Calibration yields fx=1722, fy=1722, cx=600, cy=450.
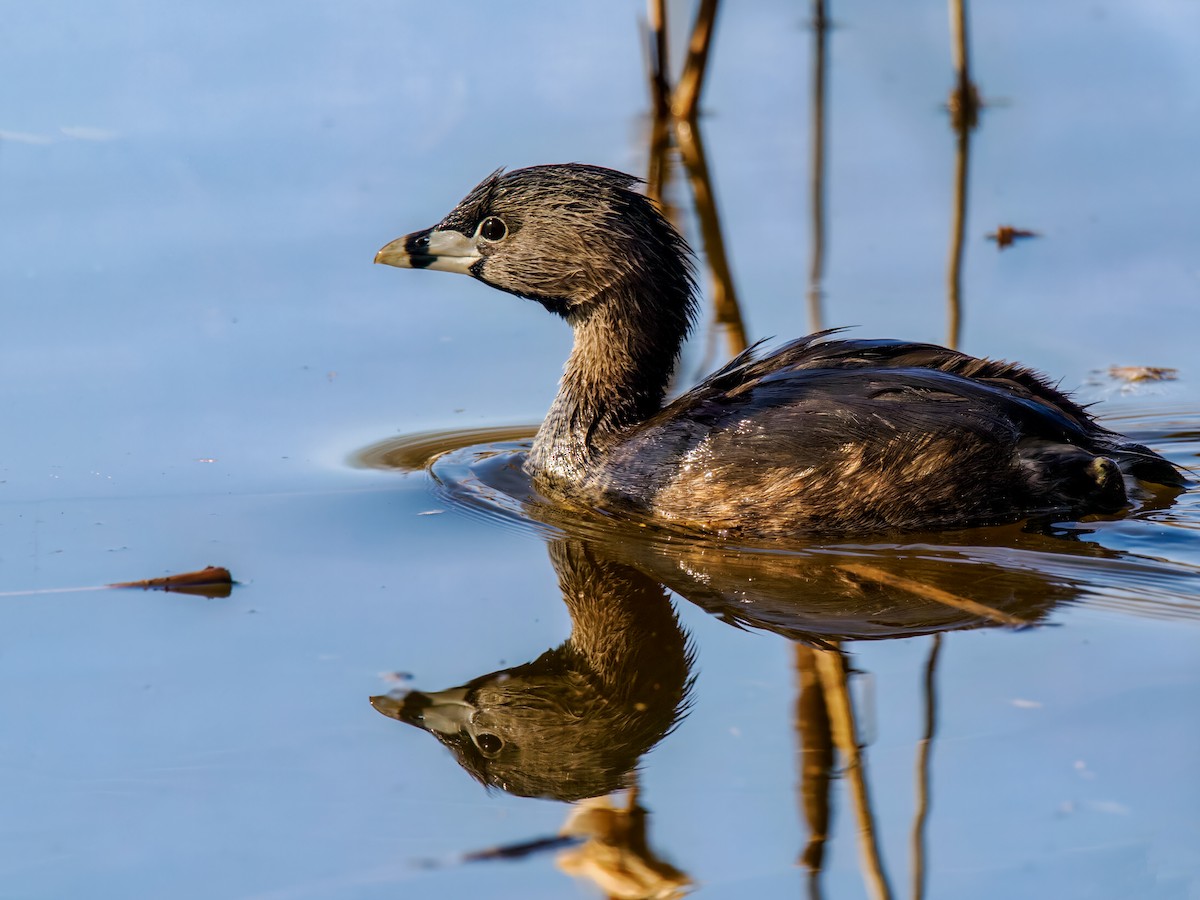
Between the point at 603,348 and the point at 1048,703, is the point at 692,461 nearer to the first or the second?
the point at 603,348

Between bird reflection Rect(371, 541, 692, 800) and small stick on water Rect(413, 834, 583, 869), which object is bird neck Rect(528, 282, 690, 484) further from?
small stick on water Rect(413, 834, 583, 869)

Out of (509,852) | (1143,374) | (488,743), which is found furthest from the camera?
(1143,374)

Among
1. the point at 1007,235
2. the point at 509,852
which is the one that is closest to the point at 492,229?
Result: the point at 1007,235

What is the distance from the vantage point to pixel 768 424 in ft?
21.4

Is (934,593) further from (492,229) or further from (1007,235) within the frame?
(1007,235)

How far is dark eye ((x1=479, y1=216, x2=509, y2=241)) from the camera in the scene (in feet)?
24.9

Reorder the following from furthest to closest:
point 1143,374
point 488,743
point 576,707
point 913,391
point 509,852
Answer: point 1143,374, point 913,391, point 576,707, point 488,743, point 509,852

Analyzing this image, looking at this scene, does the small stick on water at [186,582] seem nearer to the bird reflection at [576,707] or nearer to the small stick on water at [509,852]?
the bird reflection at [576,707]

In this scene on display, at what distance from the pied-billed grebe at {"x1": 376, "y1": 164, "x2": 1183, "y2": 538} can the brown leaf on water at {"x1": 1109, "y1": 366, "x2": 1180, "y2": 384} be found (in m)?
1.23

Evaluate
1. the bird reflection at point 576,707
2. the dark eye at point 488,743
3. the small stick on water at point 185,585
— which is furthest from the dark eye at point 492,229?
the dark eye at point 488,743

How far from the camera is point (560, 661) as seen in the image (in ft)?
18.8

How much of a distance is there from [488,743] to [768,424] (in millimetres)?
1937

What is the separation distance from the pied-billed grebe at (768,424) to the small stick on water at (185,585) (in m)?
1.65

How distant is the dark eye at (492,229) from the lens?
24.9 ft
